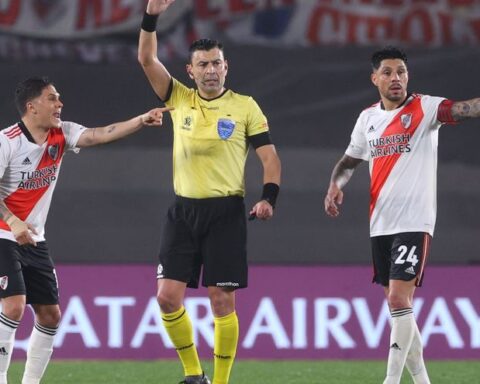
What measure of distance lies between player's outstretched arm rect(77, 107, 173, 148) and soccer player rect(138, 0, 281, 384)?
0.25 metres

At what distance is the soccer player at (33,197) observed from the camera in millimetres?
7426

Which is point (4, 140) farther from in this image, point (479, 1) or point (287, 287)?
point (479, 1)

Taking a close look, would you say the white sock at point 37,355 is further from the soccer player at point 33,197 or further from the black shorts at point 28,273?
the black shorts at point 28,273

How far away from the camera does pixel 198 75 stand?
7773mm

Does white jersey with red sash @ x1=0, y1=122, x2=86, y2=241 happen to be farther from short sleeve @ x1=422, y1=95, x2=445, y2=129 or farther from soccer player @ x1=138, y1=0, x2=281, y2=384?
short sleeve @ x1=422, y1=95, x2=445, y2=129

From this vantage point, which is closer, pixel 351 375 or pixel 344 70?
pixel 351 375

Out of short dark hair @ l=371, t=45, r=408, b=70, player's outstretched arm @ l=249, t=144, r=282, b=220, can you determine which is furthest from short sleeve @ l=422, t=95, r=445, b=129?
player's outstretched arm @ l=249, t=144, r=282, b=220

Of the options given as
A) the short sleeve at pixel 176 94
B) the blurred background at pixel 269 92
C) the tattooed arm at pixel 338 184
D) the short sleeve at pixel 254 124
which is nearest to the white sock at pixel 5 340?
the short sleeve at pixel 176 94

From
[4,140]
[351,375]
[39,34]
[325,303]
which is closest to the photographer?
[4,140]

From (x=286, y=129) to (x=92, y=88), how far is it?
1470 mm

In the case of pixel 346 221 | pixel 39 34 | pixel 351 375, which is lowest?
pixel 351 375

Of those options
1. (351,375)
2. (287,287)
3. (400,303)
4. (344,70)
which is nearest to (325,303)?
(287,287)

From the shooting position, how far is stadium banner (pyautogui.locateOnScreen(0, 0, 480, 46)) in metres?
10.8

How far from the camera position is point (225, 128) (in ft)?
25.3
